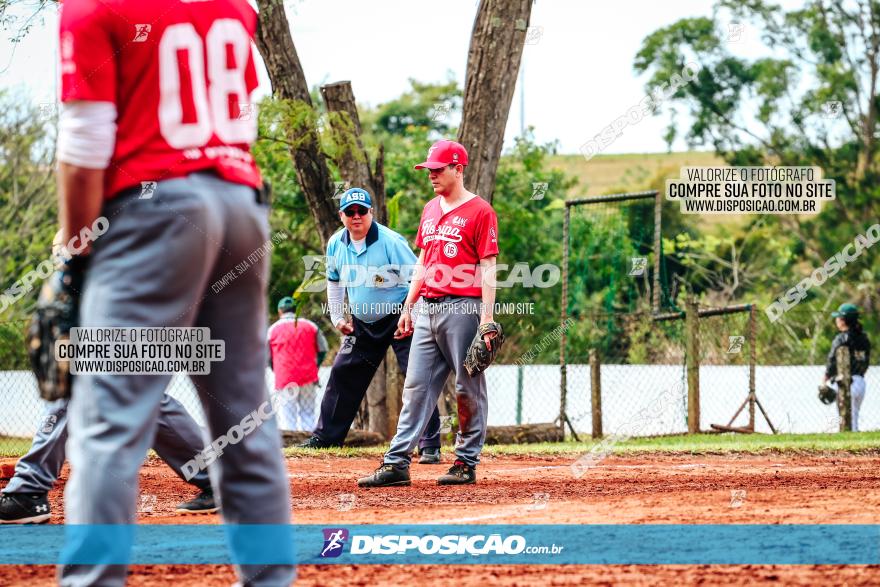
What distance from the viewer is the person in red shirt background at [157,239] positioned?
3.01 meters

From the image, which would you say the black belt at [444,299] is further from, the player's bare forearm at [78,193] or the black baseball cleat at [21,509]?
the player's bare forearm at [78,193]

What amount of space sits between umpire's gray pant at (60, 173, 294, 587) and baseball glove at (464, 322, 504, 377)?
4361 millimetres

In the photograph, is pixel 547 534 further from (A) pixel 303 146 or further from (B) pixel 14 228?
(B) pixel 14 228

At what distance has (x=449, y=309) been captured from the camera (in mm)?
7785

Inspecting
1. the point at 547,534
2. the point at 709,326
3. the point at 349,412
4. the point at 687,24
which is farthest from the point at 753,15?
the point at 547,534

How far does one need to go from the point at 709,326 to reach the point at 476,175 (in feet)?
18.5

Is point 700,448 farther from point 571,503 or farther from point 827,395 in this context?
point 827,395

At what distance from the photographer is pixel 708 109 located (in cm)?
3928

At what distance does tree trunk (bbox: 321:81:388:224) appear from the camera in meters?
13.8

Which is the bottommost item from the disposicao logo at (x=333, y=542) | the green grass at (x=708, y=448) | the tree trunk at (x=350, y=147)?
the green grass at (x=708, y=448)

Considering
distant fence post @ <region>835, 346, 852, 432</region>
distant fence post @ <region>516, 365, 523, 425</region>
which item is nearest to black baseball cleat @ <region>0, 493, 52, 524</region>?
distant fence post @ <region>516, 365, 523, 425</region>

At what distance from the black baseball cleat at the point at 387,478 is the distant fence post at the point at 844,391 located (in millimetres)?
11113

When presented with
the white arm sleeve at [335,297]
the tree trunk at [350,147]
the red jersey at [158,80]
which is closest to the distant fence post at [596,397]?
the tree trunk at [350,147]

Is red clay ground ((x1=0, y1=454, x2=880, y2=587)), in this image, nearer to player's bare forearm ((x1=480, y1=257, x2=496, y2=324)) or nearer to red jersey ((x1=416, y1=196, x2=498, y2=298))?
player's bare forearm ((x1=480, y1=257, x2=496, y2=324))
